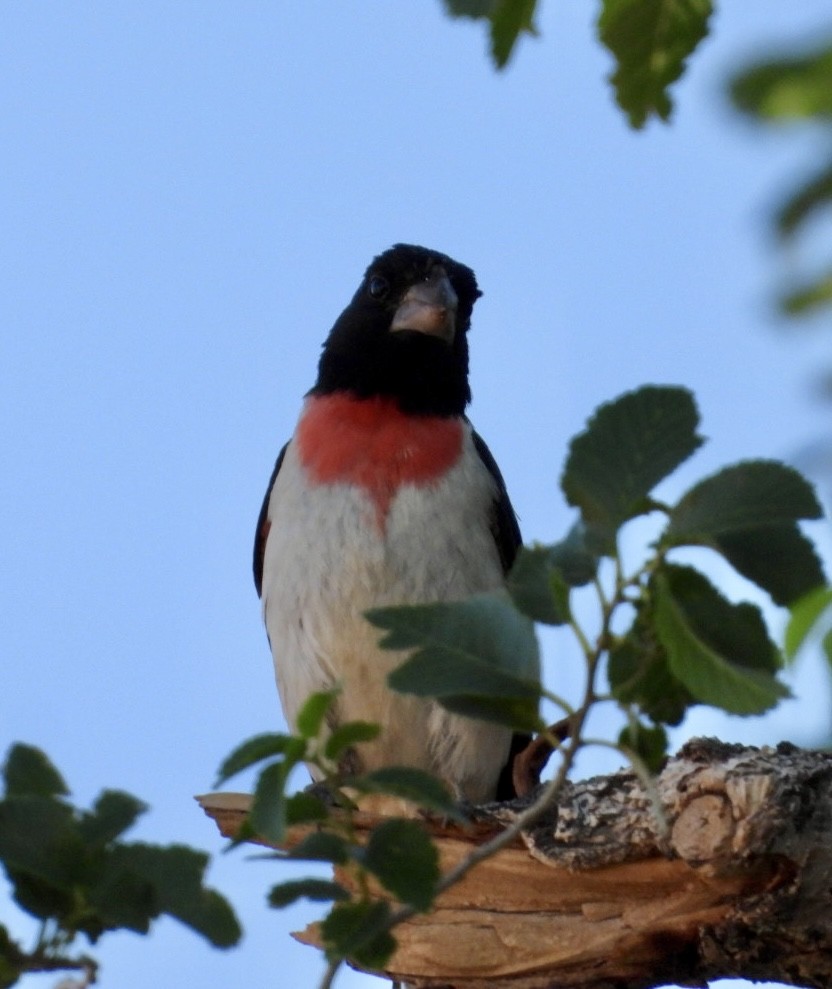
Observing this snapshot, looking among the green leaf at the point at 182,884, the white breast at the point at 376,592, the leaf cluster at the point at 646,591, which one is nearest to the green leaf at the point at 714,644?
the leaf cluster at the point at 646,591

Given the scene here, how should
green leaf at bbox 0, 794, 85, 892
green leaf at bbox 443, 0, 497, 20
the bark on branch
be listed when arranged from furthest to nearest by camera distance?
the bark on branch, green leaf at bbox 0, 794, 85, 892, green leaf at bbox 443, 0, 497, 20

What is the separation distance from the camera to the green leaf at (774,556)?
186cm

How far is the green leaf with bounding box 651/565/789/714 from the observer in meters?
1.87

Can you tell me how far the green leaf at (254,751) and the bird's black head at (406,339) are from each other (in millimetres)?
5010

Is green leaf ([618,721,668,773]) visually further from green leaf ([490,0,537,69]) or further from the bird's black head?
the bird's black head

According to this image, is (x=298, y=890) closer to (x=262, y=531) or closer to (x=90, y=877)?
(x=90, y=877)

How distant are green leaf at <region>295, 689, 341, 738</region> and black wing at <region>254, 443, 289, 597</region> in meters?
5.30

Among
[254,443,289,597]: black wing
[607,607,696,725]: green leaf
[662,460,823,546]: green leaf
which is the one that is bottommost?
[254,443,289,597]: black wing

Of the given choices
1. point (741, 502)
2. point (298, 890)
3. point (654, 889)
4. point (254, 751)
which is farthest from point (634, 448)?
point (654, 889)

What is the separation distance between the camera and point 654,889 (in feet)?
14.9

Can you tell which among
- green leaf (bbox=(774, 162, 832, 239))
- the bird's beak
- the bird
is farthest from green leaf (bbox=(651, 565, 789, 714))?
the bird's beak

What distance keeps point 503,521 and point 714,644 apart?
5095 mm

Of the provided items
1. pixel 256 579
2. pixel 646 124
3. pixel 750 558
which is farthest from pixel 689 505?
pixel 256 579

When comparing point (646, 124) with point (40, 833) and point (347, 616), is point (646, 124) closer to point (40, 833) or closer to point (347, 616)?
point (40, 833)
